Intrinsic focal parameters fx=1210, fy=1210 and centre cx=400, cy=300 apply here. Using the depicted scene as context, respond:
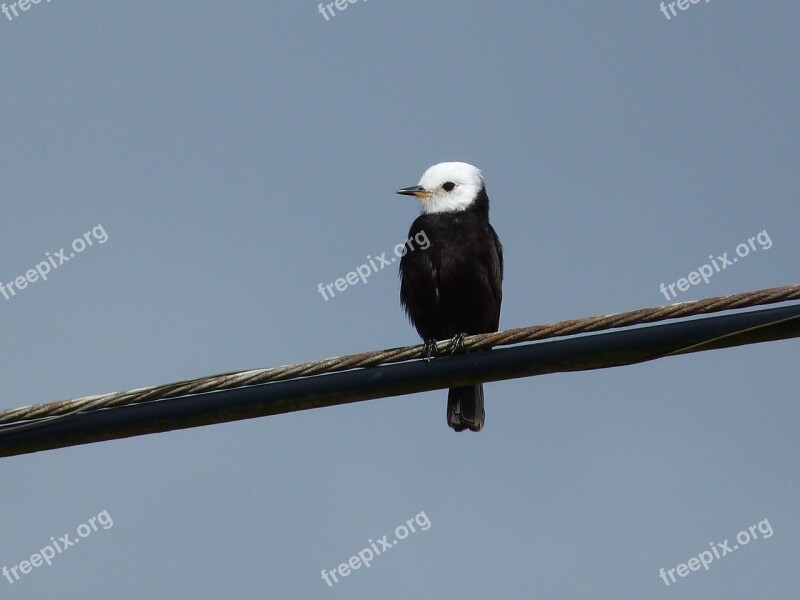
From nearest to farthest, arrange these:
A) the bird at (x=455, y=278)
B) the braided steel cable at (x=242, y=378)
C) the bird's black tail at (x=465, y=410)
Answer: the braided steel cable at (x=242, y=378) < the bird's black tail at (x=465, y=410) < the bird at (x=455, y=278)

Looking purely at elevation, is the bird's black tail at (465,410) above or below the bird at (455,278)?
below

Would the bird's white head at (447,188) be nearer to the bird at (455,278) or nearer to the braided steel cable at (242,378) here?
the bird at (455,278)

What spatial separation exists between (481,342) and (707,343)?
2.85ft

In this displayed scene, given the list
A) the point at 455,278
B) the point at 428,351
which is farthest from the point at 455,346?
the point at 455,278

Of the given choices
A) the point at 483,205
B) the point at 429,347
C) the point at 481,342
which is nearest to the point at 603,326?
the point at 481,342

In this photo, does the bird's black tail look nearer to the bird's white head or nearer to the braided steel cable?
the bird's white head

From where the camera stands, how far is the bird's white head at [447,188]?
7734 millimetres

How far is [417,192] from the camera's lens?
785 cm

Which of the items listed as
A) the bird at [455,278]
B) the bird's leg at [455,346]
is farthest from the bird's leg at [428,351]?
the bird at [455,278]

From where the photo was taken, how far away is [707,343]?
3934 millimetres

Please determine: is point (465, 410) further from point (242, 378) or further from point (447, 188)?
point (242, 378)

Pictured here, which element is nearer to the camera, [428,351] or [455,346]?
[428,351]

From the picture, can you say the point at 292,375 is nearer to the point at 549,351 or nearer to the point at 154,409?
the point at 154,409

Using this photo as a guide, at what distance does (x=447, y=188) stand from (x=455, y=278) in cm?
82
